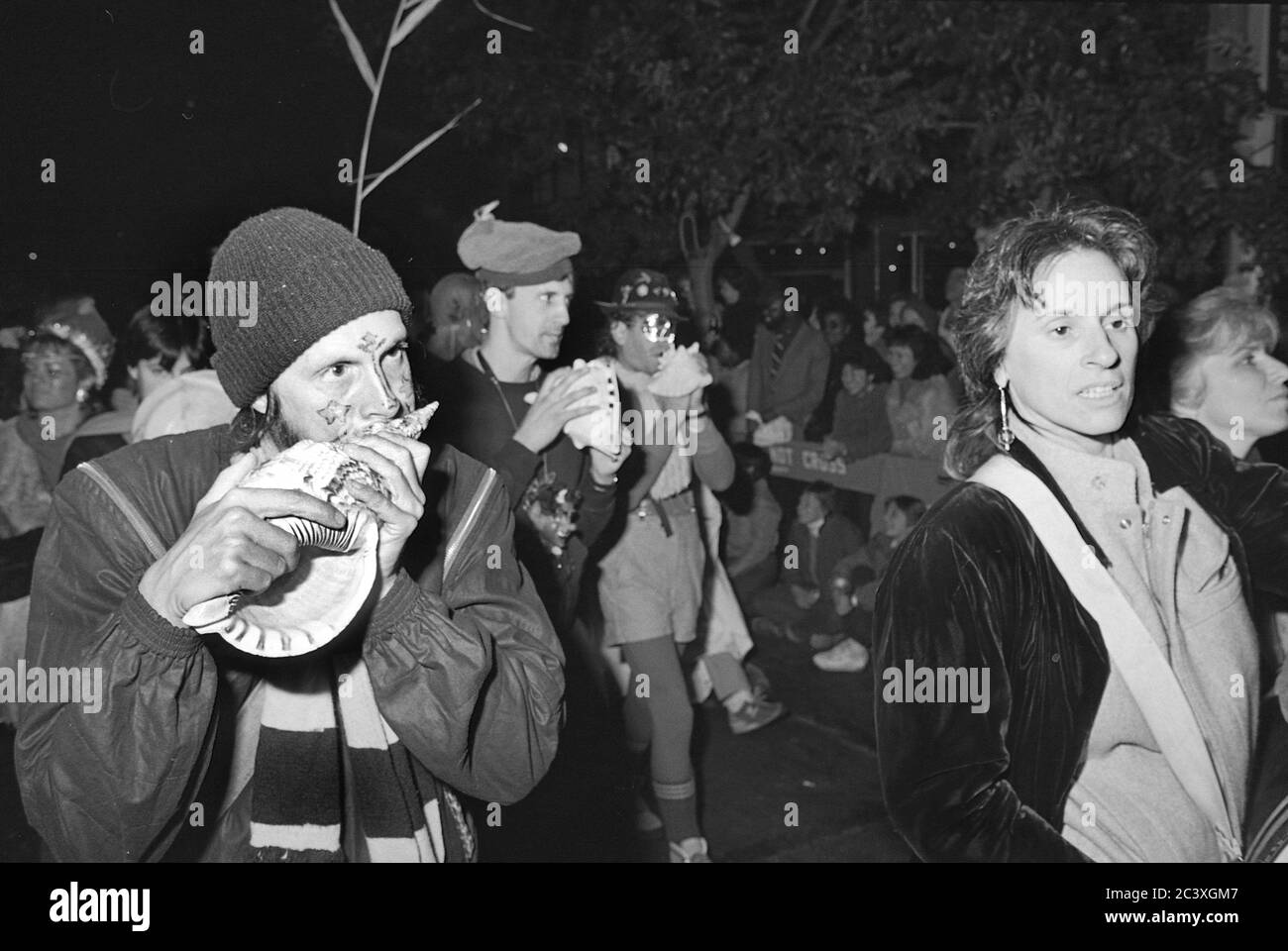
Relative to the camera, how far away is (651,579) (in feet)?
9.35

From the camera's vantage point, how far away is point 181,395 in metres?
2.61

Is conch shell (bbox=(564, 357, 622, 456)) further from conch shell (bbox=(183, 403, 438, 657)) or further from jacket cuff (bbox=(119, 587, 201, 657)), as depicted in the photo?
jacket cuff (bbox=(119, 587, 201, 657))

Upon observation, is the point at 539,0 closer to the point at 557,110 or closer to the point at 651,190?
the point at 557,110

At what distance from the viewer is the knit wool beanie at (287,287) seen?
1.40 metres

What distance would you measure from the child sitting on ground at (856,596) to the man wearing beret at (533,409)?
5.42 ft

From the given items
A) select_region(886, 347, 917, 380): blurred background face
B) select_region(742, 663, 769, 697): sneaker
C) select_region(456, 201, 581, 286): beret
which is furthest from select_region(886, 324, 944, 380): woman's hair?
select_region(456, 201, 581, 286): beret

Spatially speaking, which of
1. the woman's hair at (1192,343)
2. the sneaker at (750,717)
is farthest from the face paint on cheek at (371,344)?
the sneaker at (750,717)

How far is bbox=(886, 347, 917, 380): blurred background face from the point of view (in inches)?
154

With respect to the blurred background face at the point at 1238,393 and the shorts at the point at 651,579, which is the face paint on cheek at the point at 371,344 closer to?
the shorts at the point at 651,579

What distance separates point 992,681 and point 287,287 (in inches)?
44.5

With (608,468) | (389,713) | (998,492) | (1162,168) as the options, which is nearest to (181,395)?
(608,468)

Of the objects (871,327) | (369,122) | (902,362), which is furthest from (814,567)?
(369,122)

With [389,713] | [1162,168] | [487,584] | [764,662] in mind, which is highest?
[1162,168]

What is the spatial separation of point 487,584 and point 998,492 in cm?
81
